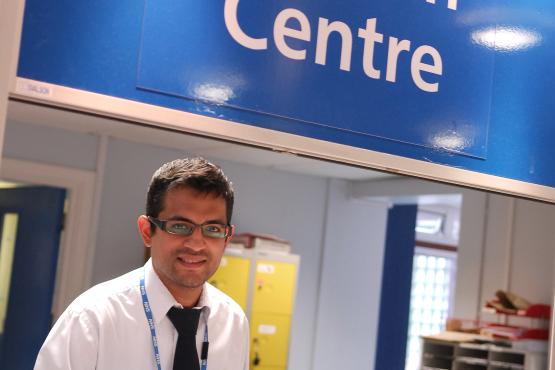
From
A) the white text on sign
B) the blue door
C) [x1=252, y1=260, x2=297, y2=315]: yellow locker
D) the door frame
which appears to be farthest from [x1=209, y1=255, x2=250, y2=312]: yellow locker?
the white text on sign

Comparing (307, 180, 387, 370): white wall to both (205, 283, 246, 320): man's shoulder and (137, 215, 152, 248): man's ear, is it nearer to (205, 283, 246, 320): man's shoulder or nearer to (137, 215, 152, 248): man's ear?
(205, 283, 246, 320): man's shoulder

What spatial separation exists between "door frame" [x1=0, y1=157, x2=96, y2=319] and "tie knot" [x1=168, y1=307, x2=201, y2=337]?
4718mm

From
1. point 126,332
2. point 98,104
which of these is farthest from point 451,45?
point 126,332

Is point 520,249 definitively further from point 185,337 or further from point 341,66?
point 185,337

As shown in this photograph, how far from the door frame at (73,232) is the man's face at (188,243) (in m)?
4.76

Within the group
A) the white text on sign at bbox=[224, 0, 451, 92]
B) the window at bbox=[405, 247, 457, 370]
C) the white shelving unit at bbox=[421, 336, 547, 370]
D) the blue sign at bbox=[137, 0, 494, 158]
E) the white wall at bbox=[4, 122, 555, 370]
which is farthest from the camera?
the window at bbox=[405, 247, 457, 370]

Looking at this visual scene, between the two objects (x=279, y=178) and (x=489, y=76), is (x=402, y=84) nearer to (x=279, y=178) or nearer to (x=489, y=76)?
(x=489, y=76)

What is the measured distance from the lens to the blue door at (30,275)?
6320mm

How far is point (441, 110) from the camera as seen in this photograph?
2.26m

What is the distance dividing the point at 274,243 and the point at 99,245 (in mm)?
1452

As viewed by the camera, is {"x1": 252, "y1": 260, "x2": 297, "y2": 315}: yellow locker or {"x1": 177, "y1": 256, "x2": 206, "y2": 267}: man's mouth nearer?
{"x1": 177, "y1": 256, "x2": 206, "y2": 267}: man's mouth

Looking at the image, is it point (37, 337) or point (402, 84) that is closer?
point (402, 84)

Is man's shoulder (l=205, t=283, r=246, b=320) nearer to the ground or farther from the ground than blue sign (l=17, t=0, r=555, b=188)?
nearer to the ground

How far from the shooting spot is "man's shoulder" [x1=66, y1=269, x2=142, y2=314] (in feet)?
5.40
